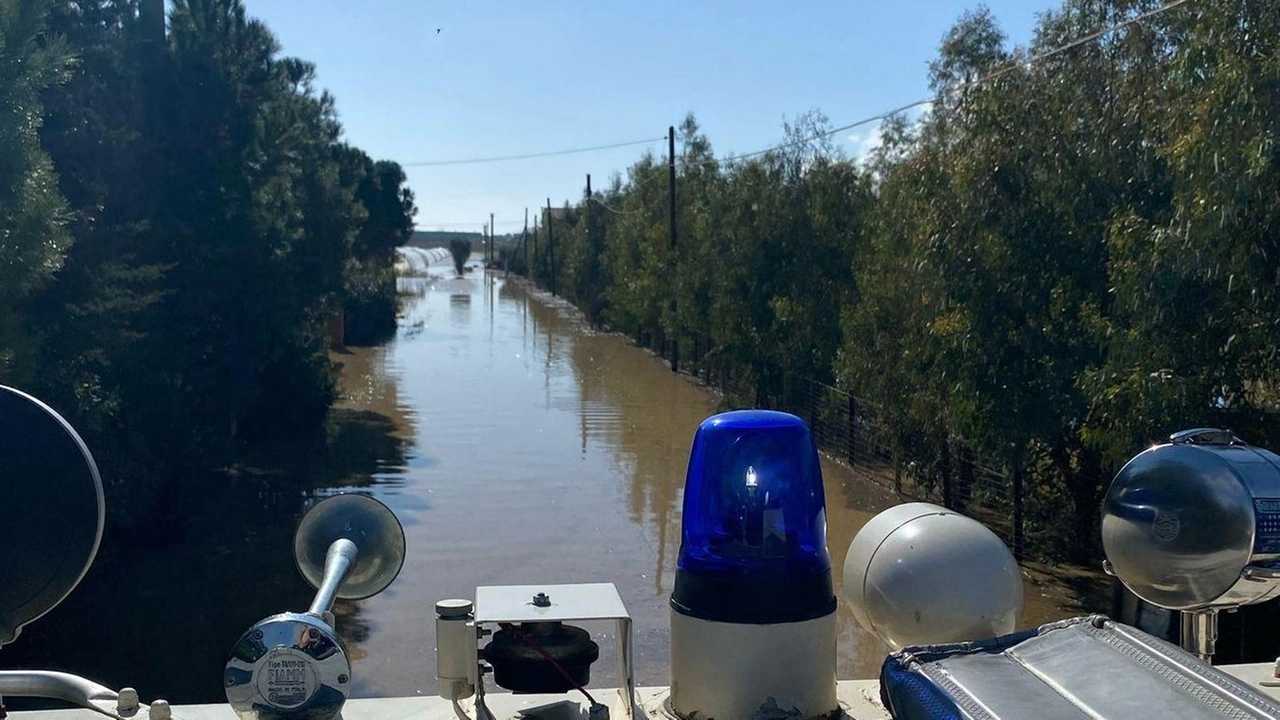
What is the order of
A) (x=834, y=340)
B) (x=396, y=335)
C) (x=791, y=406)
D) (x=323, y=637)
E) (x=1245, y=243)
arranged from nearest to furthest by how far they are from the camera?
(x=323, y=637)
(x=1245, y=243)
(x=834, y=340)
(x=791, y=406)
(x=396, y=335)

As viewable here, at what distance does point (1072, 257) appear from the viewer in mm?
11672

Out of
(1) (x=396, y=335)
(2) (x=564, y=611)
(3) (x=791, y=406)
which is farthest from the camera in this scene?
(1) (x=396, y=335)

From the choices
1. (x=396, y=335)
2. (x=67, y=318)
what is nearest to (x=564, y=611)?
(x=67, y=318)

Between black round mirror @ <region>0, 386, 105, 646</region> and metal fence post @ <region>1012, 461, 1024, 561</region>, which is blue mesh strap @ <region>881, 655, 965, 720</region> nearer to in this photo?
black round mirror @ <region>0, 386, 105, 646</region>

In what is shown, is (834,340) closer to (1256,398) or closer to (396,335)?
(1256,398)

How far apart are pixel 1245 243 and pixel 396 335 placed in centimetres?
3985

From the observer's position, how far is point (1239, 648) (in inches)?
359

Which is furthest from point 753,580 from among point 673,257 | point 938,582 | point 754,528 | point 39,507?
point 673,257

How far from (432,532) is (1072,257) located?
8.09 m

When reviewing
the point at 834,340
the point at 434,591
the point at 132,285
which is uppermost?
the point at 132,285

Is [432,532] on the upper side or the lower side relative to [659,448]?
upper

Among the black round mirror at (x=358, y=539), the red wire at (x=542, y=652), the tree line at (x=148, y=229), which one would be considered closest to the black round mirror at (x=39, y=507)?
the black round mirror at (x=358, y=539)

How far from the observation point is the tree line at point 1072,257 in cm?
816

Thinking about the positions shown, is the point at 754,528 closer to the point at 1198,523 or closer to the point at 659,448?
the point at 1198,523
